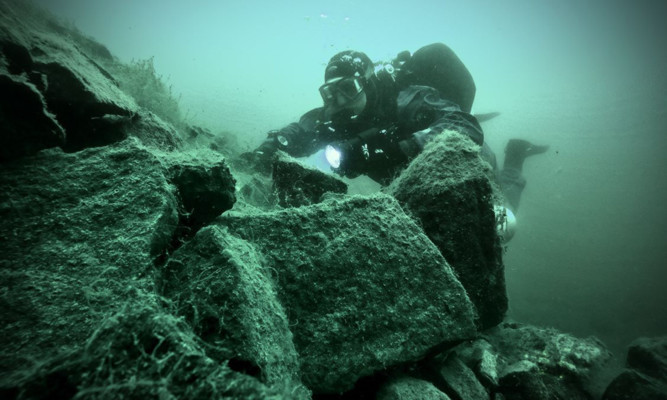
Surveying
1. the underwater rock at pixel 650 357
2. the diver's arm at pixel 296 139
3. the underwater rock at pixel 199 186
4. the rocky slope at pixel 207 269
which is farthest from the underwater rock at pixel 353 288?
the underwater rock at pixel 650 357

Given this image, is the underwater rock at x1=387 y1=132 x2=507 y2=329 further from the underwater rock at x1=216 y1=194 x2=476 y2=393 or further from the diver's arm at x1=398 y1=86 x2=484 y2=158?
the diver's arm at x1=398 y1=86 x2=484 y2=158

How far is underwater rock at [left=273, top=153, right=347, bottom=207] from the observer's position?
2809 millimetres

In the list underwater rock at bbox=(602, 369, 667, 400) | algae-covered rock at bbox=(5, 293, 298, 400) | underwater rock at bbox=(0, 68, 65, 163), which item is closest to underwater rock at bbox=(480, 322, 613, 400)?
underwater rock at bbox=(602, 369, 667, 400)

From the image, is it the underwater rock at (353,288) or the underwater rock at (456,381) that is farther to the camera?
the underwater rock at (456,381)

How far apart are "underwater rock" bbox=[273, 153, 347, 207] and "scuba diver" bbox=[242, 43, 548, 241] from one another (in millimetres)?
1989

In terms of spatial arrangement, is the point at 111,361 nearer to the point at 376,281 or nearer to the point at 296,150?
the point at 376,281

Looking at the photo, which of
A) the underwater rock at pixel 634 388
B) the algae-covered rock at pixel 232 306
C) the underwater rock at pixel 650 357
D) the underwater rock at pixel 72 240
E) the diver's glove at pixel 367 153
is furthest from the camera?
the diver's glove at pixel 367 153

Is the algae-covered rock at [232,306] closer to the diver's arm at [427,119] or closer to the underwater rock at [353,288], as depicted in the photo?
the underwater rock at [353,288]

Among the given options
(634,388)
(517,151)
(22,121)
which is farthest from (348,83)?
(517,151)

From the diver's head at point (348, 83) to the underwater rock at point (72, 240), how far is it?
15.0ft

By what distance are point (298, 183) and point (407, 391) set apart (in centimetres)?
199

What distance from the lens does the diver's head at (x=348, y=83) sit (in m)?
5.62

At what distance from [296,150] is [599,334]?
23479mm

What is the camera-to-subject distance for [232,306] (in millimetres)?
1200
